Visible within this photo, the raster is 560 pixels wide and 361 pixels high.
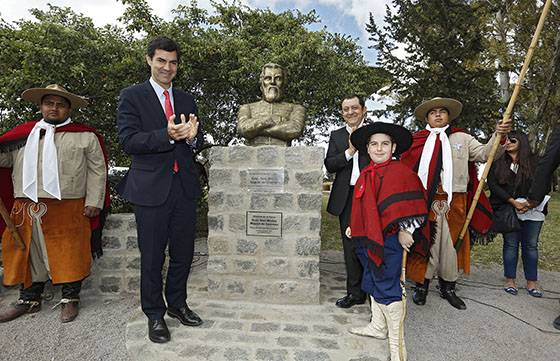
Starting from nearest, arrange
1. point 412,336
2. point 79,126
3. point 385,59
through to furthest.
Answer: point 412,336 → point 79,126 → point 385,59

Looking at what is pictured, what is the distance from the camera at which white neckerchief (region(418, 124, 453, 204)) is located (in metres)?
3.52

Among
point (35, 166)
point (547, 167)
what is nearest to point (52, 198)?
point (35, 166)

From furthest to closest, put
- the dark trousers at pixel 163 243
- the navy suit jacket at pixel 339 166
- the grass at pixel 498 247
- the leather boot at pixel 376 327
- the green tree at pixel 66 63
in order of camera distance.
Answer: the grass at pixel 498 247 < the green tree at pixel 66 63 < the navy suit jacket at pixel 339 166 < the leather boot at pixel 376 327 < the dark trousers at pixel 163 243

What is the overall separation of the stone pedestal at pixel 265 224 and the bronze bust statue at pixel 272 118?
0.76 ft

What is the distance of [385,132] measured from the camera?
8.96 ft

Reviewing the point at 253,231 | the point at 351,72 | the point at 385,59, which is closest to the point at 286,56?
the point at 351,72

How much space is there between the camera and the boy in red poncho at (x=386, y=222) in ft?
8.16

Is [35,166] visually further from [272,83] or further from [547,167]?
[547,167]

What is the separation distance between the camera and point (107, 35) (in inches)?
243

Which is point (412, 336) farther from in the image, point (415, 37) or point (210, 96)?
point (415, 37)

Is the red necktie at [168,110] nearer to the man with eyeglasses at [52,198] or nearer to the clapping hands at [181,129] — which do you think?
the clapping hands at [181,129]

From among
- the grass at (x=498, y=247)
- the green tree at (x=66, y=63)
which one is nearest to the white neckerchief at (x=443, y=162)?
the grass at (x=498, y=247)

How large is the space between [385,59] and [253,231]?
19.6 feet

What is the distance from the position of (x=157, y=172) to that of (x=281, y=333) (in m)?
1.59
